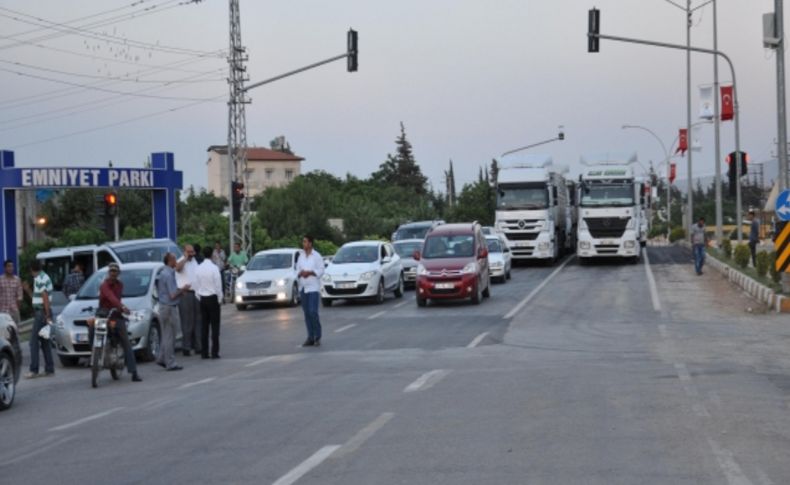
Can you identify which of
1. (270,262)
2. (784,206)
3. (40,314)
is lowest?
(40,314)

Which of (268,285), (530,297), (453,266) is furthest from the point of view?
(530,297)

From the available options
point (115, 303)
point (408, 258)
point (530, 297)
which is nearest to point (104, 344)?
point (115, 303)

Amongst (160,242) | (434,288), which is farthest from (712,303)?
(160,242)

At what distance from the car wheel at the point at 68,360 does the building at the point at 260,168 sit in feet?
309

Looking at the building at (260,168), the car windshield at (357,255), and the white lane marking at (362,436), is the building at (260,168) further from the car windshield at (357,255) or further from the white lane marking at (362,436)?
the white lane marking at (362,436)

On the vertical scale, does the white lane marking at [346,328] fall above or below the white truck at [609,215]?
below

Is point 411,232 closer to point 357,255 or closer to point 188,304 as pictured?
point 357,255

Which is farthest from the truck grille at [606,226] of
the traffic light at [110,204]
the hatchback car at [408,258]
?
the traffic light at [110,204]

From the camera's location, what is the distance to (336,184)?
118312mm

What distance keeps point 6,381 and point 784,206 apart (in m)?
17.9

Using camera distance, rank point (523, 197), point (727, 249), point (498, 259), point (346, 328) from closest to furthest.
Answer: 1. point (346, 328)
2. point (498, 259)
3. point (727, 249)
4. point (523, 197)

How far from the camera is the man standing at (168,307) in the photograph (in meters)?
17.1

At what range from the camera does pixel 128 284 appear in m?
19.1

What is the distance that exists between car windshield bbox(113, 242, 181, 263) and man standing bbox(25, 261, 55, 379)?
7.05m
